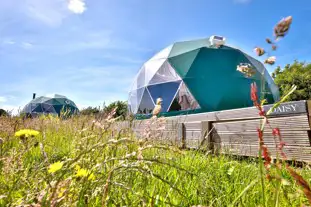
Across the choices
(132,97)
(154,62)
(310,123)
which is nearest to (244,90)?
(154,62)

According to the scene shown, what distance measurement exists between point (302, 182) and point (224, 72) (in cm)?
1289

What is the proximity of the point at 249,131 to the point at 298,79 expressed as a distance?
76.7 feet

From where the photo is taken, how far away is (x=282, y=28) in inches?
24.5

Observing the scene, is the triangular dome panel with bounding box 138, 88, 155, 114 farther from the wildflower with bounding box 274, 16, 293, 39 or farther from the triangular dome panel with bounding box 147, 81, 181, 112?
the wildflower with bounding box 274, 16, 293, 39

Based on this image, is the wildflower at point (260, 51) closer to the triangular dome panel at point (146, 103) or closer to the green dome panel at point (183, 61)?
the green dome panel at point (183, 61)

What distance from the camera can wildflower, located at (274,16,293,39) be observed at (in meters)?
0.61

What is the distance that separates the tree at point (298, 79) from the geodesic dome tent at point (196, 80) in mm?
8592

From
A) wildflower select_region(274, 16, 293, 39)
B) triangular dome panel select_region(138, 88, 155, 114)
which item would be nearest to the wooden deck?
wildflower select_region(274, 16, 293, 39)

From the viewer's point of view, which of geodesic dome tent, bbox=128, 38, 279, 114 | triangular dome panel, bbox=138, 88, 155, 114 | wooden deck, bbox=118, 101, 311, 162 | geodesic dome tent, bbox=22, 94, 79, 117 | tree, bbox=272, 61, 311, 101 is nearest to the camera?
wooden deck, bbox=118, 101, 311, 162

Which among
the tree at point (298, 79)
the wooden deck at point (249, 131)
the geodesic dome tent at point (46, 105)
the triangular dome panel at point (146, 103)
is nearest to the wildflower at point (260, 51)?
the wooden deck at point (249, 131)

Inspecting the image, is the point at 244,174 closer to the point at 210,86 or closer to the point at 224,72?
the point at 210,86

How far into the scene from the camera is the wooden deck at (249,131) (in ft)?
9.82

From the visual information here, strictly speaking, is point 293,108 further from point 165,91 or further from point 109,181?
point 165,91

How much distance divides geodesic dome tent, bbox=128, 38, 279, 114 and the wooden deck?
23.4 feet
